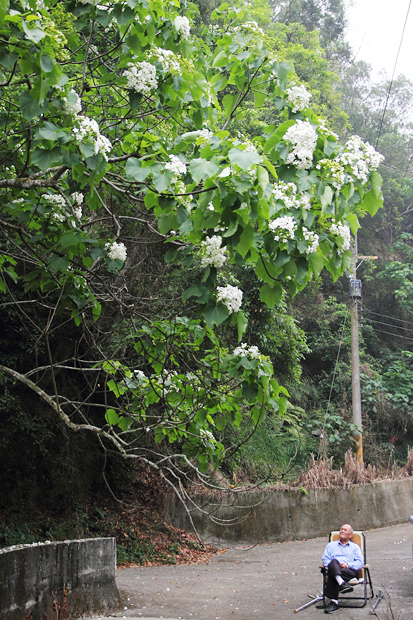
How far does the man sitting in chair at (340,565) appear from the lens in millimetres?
6085

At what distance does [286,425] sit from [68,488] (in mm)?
7517

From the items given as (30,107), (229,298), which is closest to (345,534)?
(229,298)

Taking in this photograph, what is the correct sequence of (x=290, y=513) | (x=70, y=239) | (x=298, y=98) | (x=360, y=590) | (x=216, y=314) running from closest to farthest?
(x=216, y=314) < (x=298, y=98) < (x=70, y=239) < (x=360, y=590) < (x=290, y=513)

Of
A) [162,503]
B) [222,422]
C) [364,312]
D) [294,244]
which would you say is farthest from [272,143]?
[364,312]

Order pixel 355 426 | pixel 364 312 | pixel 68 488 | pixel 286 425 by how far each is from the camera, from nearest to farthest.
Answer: pixel 68 488 → pixel 355 426 → pixel 286 425 → pixel 364 312

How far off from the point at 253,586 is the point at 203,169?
6403mm

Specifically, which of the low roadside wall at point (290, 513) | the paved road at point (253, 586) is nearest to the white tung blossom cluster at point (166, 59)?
the paved road at point (253, 586)

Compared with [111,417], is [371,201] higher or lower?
higher

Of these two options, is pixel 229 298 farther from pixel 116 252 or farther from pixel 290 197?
pixel 116 252

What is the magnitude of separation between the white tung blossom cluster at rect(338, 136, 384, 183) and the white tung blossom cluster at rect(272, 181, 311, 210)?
0.30 meters

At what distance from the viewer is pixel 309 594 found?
6840 millimetres

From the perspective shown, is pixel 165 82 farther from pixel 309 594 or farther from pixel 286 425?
pixel 286 425

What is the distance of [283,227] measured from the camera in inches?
116

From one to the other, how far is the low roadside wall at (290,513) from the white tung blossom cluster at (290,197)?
8.12 m
